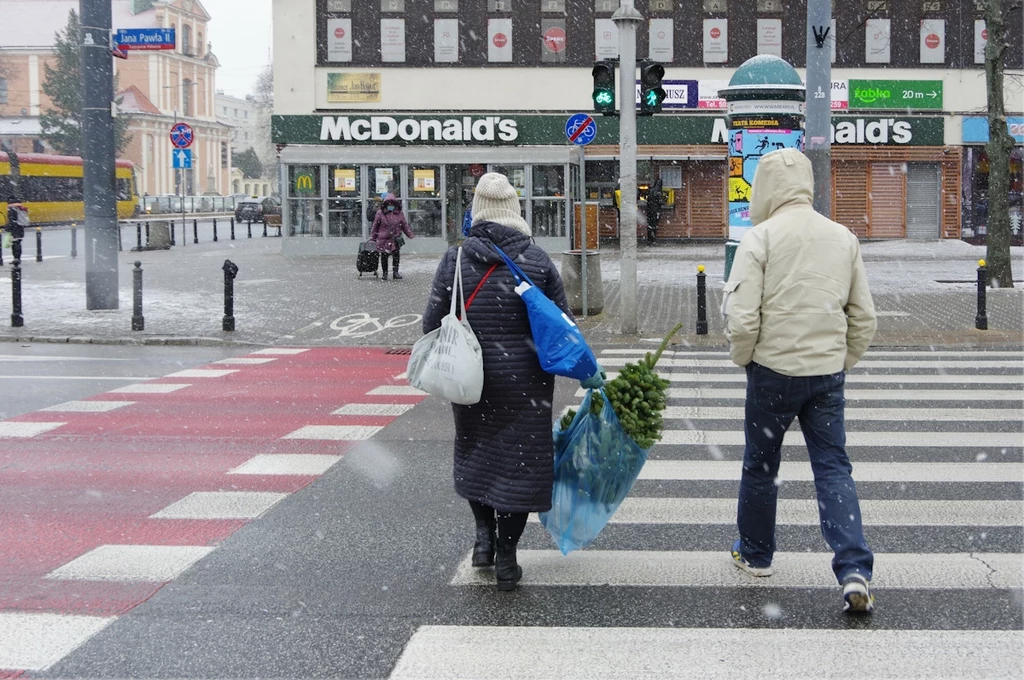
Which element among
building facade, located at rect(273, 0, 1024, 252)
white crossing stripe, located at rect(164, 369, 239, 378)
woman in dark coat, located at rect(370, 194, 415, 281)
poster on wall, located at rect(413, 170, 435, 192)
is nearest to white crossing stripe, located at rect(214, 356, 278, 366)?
white crossing stripe, located at rect(164, 369, 239, 378)

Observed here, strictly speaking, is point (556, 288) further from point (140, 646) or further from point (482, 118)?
point (482, 118)

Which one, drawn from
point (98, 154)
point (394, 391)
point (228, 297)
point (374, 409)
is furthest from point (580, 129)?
point (374, 409)

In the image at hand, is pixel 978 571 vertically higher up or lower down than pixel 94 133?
lower down

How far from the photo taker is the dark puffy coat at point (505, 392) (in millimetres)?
5355

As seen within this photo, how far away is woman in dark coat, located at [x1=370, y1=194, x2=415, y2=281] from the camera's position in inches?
912

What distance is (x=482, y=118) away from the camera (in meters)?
35.7

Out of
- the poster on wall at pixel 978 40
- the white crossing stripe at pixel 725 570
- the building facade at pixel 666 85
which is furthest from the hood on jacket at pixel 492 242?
the poster on wall at pixel 978 40

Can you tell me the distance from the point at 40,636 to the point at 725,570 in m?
3.01

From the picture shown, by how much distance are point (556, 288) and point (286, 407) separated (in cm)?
567

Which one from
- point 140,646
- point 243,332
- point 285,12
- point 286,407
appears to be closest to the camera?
point 140,646

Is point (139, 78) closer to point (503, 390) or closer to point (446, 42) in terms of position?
point (446, 42)

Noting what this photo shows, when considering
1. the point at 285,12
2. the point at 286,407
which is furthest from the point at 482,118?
the point at 286,407

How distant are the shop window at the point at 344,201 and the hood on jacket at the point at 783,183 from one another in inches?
1115

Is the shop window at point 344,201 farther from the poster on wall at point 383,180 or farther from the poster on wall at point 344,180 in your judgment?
the poster on wall at point 383,180
